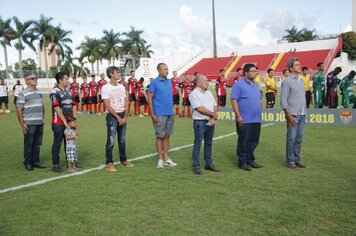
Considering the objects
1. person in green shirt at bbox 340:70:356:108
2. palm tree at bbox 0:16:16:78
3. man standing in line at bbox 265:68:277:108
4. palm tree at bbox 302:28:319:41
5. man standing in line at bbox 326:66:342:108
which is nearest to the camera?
person in green shirt at bbox 340:70:356:108

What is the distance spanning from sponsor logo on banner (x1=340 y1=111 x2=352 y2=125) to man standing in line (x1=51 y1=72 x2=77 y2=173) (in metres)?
8.54

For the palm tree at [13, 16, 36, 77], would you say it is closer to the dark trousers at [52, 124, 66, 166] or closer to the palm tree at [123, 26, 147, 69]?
the palm tree at [123, 26, 147, 69]

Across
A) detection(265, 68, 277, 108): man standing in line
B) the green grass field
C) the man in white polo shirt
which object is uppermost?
detection(265, 68, 277, 108): man standing in line

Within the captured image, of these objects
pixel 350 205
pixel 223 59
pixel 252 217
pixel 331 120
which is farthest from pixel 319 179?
pixel 223 59

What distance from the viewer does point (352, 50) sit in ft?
182

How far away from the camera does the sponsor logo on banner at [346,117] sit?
11.6 metres

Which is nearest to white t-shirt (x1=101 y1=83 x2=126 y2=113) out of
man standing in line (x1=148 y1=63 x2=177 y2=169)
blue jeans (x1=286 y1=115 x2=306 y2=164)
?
man standing in line (x1=148 y1=63 x2=177 y2=169)

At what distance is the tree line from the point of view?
200ft

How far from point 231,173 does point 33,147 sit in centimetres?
398

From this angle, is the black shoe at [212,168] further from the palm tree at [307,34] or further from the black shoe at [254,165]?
the palm tree at [307,34]

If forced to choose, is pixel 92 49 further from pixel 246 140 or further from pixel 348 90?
pixel 246 140

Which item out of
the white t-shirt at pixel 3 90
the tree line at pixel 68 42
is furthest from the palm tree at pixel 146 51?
the white t-shirt at pixel 3 90

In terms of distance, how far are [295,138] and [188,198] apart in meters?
2.77

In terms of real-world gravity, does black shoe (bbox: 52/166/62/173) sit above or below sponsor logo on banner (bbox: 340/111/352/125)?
below
